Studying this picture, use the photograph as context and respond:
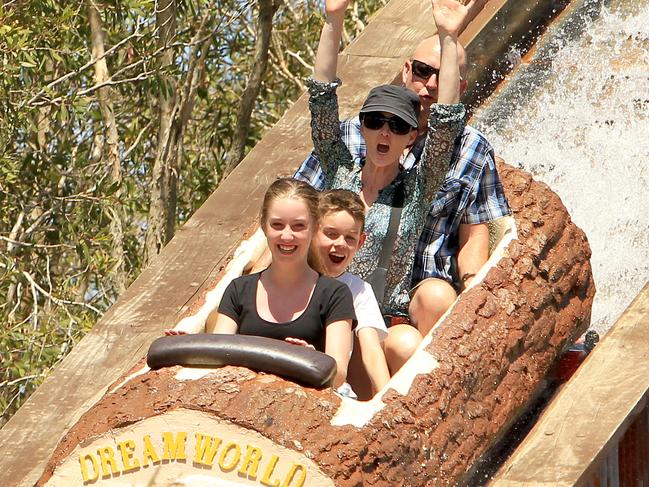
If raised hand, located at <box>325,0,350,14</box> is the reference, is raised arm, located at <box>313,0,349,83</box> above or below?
below

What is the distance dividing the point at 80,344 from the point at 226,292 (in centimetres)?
126

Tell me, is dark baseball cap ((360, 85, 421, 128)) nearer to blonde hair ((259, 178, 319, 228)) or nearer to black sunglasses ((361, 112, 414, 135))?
black sunglasses ((361, 112, 414, 135))

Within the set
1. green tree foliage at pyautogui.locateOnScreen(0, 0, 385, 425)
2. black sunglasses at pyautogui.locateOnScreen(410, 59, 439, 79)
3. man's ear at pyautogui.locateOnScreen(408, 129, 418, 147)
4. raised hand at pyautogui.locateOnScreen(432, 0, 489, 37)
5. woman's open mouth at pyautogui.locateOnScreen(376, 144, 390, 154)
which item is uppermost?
green tree foliage at pyautogui.locateOnScreen(0, 0, 385, 425)

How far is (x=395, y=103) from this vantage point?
4.80 m

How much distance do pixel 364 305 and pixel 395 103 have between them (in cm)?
65

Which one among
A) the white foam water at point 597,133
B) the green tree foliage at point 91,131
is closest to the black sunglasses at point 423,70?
the green tree foliage at point 91,131

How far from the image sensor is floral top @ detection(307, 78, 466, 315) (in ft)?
15.6

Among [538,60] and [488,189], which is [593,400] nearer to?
[488,189]

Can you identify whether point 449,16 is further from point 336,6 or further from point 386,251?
point 386,251

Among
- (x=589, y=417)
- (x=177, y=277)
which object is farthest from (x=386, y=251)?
(x=177, y=277)

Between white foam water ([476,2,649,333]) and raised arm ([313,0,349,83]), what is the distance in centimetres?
204

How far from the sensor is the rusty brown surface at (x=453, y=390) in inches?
153

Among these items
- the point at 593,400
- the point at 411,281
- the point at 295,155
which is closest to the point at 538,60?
the point at 295,155

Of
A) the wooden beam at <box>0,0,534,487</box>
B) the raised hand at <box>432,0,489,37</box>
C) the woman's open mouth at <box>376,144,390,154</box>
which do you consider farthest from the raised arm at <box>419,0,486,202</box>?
the wooden beam at <box>0,0,534,487</box>
